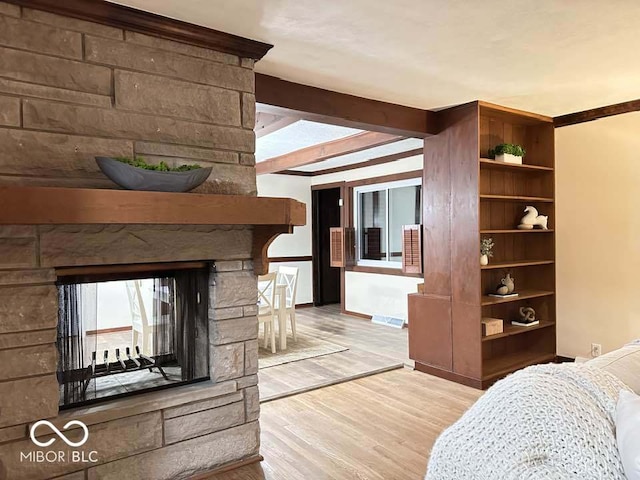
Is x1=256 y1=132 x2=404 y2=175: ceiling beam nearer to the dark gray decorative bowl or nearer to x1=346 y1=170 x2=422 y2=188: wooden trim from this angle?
x1=346 y1=170 x2=422 y2=188: wooden trim

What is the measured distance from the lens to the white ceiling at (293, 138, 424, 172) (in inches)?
213

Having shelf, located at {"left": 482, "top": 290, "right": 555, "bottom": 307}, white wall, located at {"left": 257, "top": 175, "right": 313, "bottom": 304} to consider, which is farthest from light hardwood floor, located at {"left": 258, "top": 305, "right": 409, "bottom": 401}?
white wall, located at {"left": 257, "top": 175, "right": 313, "bottom": 304}

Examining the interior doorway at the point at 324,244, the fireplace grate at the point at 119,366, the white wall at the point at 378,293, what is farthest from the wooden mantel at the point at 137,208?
the interior doorway at the point at 324,244

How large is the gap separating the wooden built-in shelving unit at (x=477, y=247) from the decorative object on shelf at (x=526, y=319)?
Answer: 57mm

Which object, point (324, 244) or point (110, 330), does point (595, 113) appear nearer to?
point (110, 330)

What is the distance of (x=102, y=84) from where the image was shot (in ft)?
6.97

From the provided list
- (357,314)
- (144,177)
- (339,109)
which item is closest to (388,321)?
(357,314)

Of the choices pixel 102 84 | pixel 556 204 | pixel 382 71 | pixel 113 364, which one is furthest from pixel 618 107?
pixel 113 364

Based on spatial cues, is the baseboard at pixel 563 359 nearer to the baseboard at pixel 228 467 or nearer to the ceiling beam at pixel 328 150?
the ceiling beam at pixel 328 150

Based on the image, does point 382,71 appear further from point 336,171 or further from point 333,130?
point 336,171

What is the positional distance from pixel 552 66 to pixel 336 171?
459cm

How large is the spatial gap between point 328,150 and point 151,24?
10.5 feet

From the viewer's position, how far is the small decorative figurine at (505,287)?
3.99 metres

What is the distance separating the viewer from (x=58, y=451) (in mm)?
2000
